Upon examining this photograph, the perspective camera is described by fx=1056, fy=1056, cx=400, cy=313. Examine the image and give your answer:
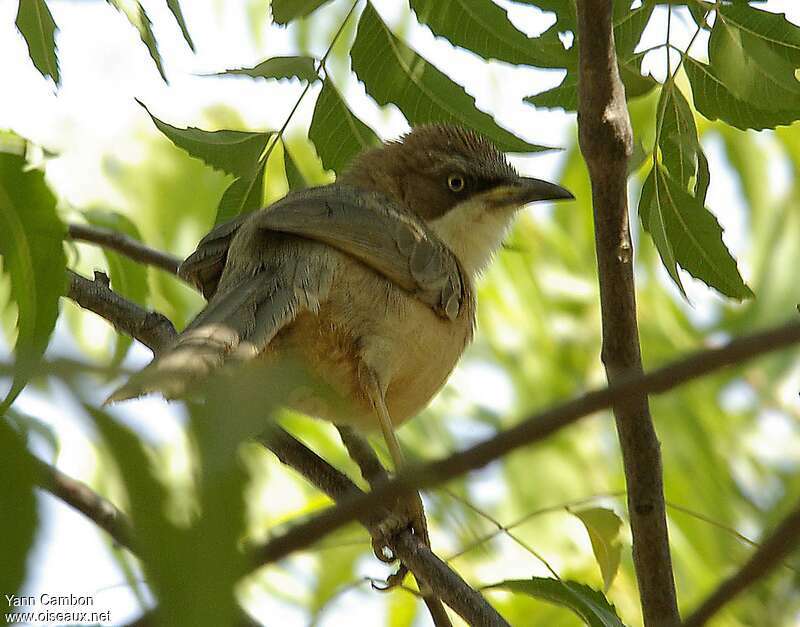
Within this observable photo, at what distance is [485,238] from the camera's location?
5.12 m

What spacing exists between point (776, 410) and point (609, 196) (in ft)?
15.7

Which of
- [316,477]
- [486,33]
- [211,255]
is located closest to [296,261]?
[211,255]

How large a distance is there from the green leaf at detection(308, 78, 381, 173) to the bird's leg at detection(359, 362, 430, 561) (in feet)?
2.64

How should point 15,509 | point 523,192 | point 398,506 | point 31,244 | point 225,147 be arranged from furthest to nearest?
point 523,192 < point 225,147 < point 398,506 < point 31,244 < point 15,509

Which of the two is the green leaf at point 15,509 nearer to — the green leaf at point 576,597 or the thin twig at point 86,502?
the thin twig at point 86,502

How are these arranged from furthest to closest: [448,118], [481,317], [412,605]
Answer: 1. [481,317]
2. [412,605]
3. [448,118]

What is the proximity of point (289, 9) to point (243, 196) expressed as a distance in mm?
944

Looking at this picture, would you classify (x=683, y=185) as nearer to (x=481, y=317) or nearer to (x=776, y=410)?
(x=481, y=317)

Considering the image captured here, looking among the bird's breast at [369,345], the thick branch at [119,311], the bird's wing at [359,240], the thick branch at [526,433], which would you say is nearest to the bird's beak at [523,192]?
the bird's wing at [359,240]

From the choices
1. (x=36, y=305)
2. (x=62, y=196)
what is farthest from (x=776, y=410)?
(x=36, y=305)

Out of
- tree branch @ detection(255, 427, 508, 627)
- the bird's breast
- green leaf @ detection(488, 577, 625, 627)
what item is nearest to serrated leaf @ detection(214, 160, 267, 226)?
the bird's breast

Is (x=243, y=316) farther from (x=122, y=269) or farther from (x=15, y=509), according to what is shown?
(x=15, y=509)

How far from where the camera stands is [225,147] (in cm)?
384

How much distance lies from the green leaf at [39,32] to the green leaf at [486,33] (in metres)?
1.13
